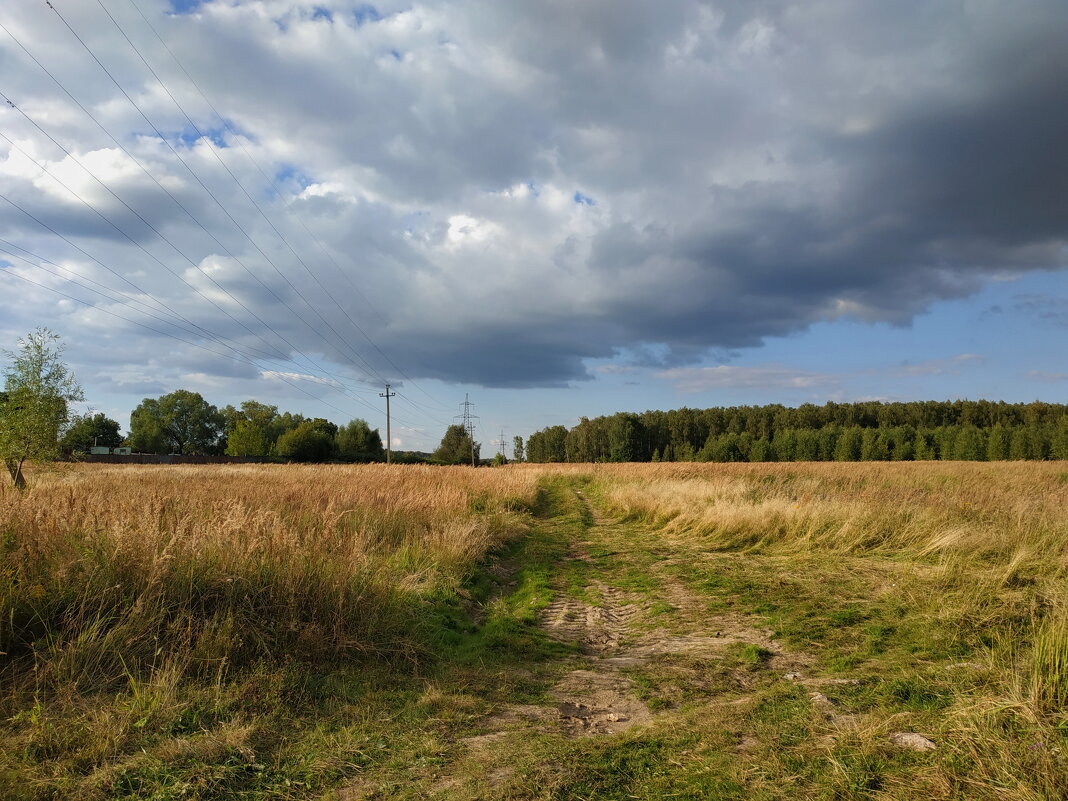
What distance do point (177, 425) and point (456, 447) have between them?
183 ft

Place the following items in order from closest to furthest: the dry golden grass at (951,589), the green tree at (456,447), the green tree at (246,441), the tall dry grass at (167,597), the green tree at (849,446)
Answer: the dry golden grass at (951,589)
the tall dry grass at (167,597)
the green tree at (849,446)
the green tree at (456,447)
the green tree at (246,441)

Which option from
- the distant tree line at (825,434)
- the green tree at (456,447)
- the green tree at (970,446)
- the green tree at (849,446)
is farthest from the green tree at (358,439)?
the green tree at (970,446)

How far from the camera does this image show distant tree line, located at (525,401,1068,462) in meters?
53.3

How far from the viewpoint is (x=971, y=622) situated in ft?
17.4

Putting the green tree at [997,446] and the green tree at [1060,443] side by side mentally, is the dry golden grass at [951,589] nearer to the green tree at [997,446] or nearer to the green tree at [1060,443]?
the green tree at [997,446]

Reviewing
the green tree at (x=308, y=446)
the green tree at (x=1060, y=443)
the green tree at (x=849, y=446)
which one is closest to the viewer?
the green tree at (x=1060, y=443)

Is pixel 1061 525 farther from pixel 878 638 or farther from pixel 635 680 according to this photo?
pixel 635 680

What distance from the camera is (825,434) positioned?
70.0 meters

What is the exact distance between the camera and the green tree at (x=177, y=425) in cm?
8950

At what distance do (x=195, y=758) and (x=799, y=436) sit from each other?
78890 mm

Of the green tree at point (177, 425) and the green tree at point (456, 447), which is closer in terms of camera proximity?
the green tree at point (456, 447)

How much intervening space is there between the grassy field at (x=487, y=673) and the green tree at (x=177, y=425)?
10115cm

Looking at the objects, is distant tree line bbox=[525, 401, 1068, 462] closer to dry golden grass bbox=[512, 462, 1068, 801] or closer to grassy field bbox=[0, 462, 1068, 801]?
dry golden grass bbox=[512, 462, 1068, 801]

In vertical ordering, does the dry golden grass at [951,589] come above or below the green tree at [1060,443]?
below
